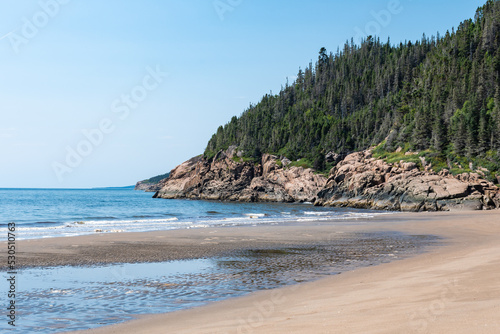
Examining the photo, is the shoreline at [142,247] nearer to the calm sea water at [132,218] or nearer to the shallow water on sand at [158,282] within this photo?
the shallow water on sand at [158,282]

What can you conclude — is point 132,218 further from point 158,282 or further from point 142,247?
point 158,282

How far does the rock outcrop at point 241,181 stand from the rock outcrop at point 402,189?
18.4 m

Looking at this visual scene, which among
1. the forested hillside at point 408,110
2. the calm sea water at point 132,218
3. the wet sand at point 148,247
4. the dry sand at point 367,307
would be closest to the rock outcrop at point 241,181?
the forested hillside at point 408,110

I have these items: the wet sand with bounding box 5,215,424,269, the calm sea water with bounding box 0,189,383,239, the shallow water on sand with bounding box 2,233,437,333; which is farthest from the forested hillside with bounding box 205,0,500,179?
the shallow water on sand with bounding box 2,233,437,333

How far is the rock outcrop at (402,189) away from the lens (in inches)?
2708

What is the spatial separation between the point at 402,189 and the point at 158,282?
236 feet

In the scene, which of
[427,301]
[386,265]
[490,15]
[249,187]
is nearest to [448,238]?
[386,265]

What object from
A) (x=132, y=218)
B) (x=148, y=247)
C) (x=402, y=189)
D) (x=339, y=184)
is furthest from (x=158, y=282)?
(x=339, y=184)

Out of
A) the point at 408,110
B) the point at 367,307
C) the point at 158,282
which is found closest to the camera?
the point at 367,307

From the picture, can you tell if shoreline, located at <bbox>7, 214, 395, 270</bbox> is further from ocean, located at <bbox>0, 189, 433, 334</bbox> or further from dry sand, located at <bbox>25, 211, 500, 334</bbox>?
dry sand, located at <bbox>25, 211, 500, 334</bbox>

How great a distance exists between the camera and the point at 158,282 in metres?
13.6

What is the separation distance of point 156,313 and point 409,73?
6906 inches

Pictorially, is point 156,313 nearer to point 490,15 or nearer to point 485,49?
point 485,49

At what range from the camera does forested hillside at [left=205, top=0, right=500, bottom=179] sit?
93500 mm
